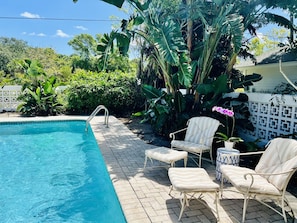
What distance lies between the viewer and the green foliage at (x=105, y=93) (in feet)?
46.9

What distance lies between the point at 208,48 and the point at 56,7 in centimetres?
2227

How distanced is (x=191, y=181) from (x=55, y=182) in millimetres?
3691

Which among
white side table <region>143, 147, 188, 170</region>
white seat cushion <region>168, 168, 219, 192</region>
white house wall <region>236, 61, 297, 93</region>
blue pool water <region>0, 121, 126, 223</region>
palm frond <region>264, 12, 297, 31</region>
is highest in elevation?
palm frond <region>264, 12, 297, 31</region>

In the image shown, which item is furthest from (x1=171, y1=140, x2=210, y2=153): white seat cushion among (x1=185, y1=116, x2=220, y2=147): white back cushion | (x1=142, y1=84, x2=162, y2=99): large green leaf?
(x1=142, y1=84, x2=162, y2=99): large green leaf

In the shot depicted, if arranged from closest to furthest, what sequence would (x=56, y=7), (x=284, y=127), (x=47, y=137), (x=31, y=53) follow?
(x=284, y=127)
(x=47, y=137)
(x=56, y=7)
(x=31, y=53)

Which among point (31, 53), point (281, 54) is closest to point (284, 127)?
point (281, 54)

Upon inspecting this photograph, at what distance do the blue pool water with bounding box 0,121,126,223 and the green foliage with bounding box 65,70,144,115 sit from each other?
4.59m

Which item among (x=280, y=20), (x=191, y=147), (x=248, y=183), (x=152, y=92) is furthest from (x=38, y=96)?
(x=248, y=183)

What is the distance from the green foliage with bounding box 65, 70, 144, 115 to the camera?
14289mm

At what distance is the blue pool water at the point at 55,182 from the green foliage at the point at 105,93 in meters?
4.59

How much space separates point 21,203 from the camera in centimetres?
490

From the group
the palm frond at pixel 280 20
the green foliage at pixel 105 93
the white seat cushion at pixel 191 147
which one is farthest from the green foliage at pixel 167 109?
the green foliage at pixel 105 93

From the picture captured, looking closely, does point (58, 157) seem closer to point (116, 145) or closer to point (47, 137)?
point (116, 145)

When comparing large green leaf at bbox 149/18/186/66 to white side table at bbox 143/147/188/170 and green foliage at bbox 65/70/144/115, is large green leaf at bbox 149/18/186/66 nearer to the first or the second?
white side table at bbox 143/147/188/170
